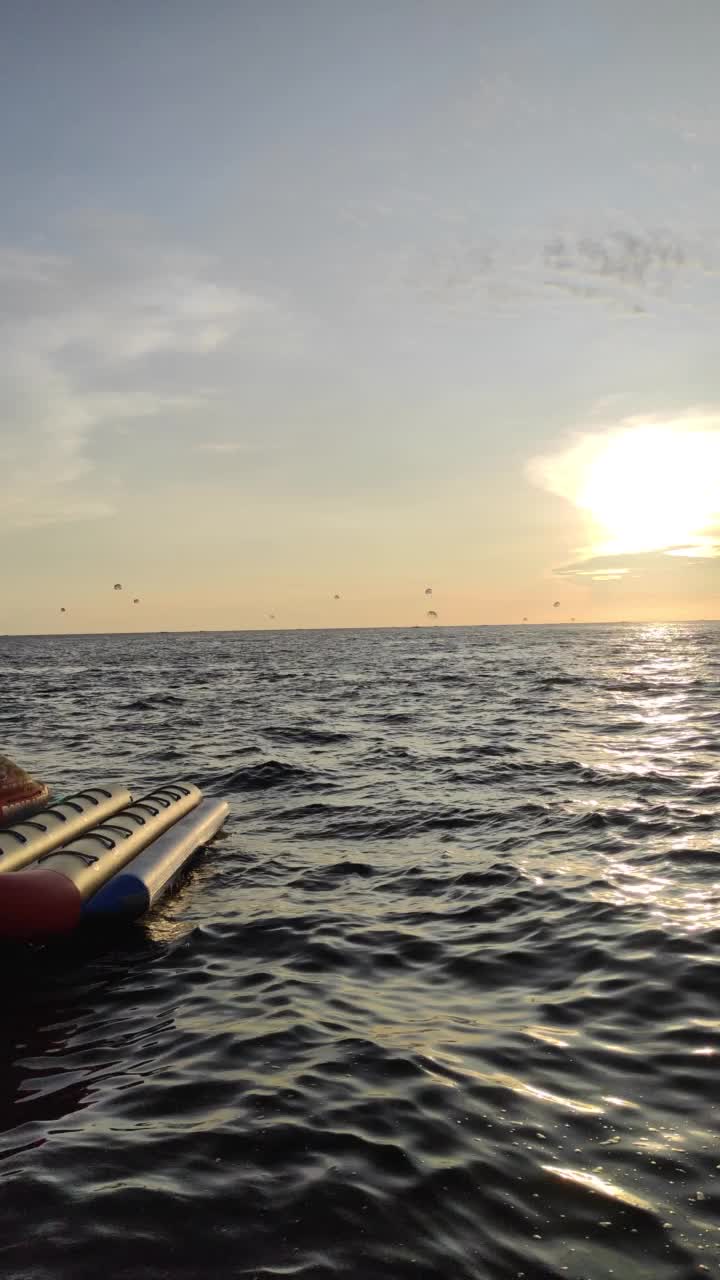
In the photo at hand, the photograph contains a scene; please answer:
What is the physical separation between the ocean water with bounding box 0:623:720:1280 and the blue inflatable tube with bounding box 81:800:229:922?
0.40 meters

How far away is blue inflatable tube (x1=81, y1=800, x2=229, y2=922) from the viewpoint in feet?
31.2

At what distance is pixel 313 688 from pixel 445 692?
25.0 ft

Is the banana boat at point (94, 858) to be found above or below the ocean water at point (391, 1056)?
above

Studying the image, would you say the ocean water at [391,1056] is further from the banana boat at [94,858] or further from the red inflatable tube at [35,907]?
the banana boat at [94,858]

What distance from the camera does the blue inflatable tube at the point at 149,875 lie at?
9.51 meters

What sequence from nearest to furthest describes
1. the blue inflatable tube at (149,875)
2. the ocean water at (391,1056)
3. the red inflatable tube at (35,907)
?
the ocean water at (391,1056) → the red inflatable tube at (35,907) → the blue inflatable tube at (149,875)

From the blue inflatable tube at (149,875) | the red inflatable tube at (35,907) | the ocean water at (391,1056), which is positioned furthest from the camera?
the blue inflatable tube at (149,875)

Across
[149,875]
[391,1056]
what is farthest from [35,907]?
[391,1056]

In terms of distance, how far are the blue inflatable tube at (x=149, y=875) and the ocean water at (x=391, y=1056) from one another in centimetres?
40

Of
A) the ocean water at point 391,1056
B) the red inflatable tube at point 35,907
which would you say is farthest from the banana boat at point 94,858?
the ocean water at point 391,1056

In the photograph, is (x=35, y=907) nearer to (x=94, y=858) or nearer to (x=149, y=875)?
(x=94, y=858)

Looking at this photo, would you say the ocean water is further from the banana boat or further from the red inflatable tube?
the banana boat

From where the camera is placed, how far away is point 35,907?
9148 millimetres

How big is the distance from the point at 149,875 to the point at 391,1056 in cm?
435
